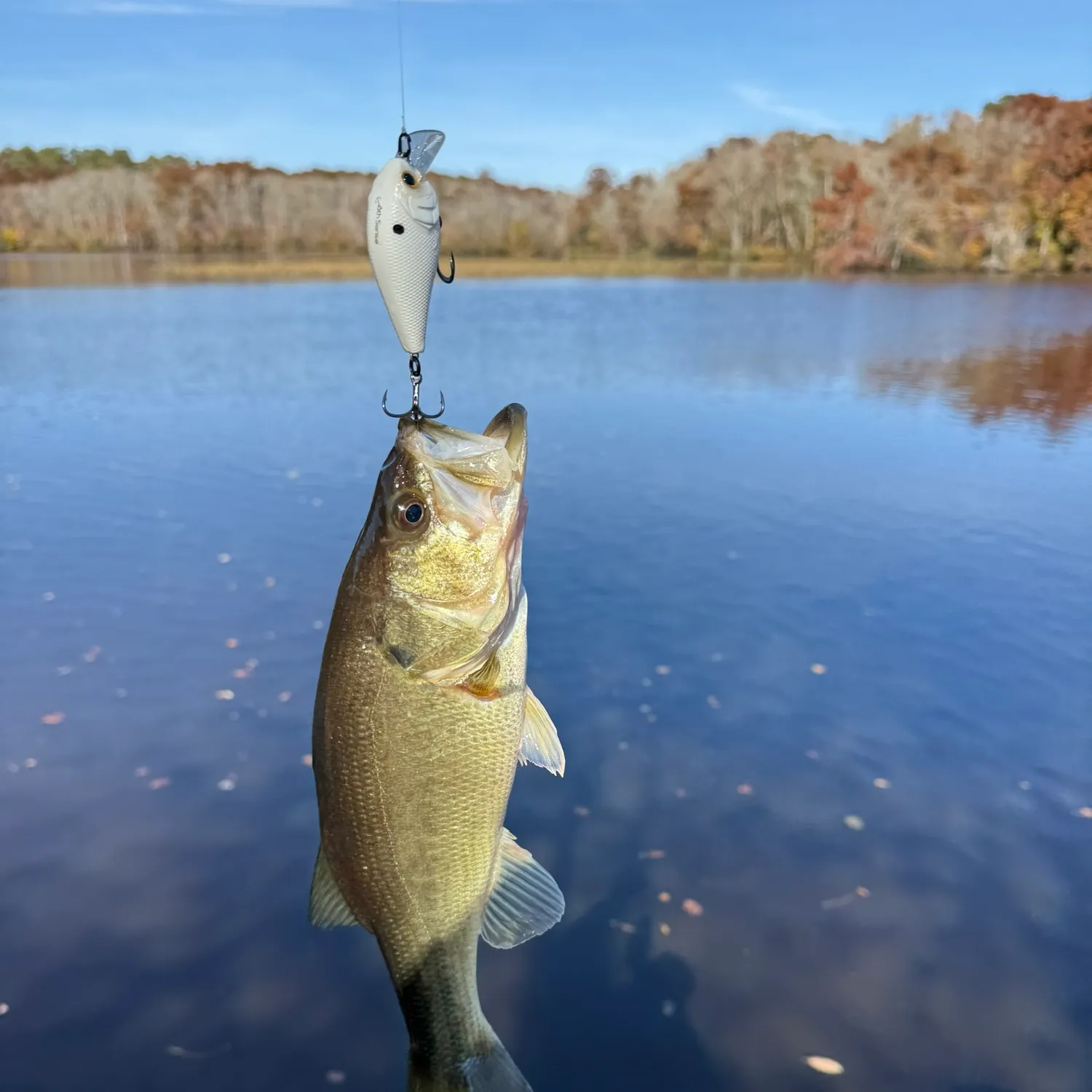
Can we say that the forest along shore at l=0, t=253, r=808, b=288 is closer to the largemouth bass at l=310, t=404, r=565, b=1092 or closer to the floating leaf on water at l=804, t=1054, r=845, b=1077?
the floating leaf on water at l=804, t=1054, r=845, b=1077

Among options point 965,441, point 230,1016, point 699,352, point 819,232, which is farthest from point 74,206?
→ point 230,1016

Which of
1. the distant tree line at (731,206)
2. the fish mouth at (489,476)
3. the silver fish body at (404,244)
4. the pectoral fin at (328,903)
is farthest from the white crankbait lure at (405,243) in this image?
the distant tree line at (731,206)

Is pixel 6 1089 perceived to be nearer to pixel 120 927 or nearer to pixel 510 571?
pixel 120 927

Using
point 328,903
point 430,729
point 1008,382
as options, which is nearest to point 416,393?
point 430,729

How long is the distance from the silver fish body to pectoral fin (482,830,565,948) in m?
1.20

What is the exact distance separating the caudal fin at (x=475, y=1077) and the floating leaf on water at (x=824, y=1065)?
6.26 feet

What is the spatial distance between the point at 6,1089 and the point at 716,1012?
2.60 m

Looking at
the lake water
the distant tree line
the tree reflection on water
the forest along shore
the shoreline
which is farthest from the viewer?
the distant tree line

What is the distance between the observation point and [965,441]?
40.9ft

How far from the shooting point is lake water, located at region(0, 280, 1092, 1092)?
3451 millimetres

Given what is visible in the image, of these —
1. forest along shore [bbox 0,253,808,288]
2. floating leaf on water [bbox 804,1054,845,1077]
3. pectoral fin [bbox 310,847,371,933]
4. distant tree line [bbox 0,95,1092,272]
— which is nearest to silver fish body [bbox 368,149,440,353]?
→ pectoral fin [bbox 310,847,371,933]

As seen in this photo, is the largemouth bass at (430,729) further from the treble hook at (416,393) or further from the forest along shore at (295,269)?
the forest along shore at (295,269)

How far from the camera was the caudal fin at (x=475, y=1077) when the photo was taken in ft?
5.94

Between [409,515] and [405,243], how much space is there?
2.44 ft
